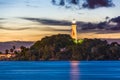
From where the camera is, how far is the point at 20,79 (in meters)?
84.8

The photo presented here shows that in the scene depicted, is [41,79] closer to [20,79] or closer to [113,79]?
[20,79]

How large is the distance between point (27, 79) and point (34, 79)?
124 centimetres

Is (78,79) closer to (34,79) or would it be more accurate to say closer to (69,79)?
(69,79)

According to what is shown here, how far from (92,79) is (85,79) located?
1.88 meters

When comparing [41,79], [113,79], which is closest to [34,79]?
[41,79]

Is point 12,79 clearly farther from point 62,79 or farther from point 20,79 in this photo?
point 62,79

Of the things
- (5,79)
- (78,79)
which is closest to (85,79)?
(78,79)

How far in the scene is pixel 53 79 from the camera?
84062 millimetres

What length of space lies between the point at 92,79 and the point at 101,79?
1.47 m

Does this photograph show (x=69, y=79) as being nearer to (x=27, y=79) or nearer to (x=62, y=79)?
(x=62, y=79)

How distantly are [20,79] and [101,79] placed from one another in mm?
13021

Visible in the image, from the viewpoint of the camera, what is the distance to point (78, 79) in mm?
85312

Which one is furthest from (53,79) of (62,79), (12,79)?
(12,79)

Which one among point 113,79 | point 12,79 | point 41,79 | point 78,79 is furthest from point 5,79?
point 113,79
